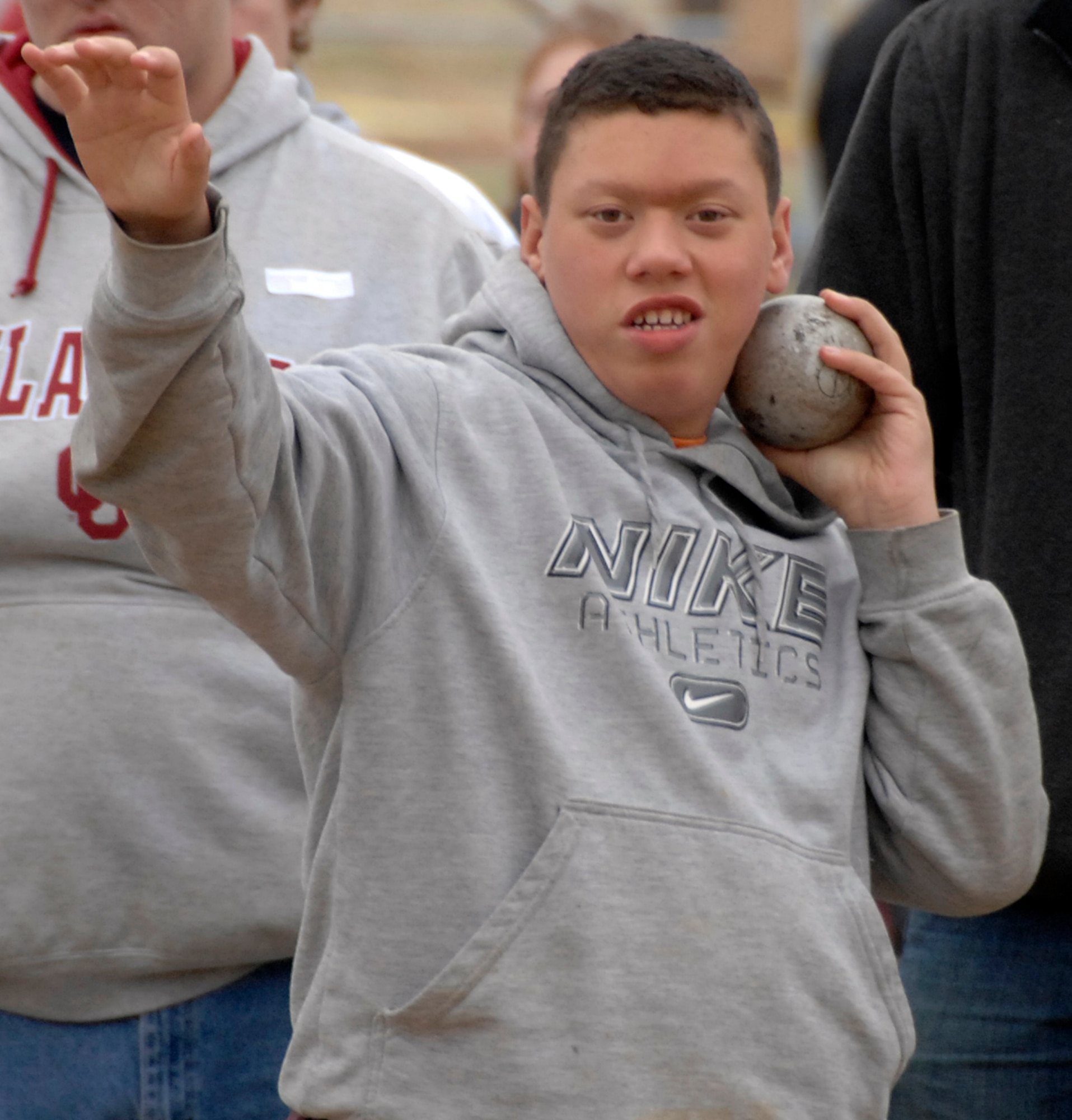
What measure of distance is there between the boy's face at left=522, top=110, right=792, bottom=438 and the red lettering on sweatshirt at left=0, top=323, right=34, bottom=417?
0.87m

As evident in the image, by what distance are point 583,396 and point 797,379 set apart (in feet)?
0.96

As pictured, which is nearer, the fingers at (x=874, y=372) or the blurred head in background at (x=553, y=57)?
the fingers at (x=874, y=372)

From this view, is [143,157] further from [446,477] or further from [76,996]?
[76,996]

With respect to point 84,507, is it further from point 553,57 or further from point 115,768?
point 553,57

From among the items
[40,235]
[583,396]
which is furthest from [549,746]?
[40,235]

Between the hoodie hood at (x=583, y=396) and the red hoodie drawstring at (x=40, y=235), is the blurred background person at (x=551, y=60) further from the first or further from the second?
the hoodie hood at (x=583, y=396)

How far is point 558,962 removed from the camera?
200 centimetres

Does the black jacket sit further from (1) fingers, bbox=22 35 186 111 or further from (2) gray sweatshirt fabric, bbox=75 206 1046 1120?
(1) fingers, bbox=22 35 186 111

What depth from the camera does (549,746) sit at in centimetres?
204

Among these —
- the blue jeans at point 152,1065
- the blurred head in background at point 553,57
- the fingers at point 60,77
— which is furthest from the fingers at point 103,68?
the blurred head in background at point 553,57

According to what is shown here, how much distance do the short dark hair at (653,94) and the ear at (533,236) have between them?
0.02 meters

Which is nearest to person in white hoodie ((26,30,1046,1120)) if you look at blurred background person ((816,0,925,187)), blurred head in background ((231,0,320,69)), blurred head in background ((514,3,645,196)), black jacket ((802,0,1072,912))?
black jacket ((802,0,1072,912))

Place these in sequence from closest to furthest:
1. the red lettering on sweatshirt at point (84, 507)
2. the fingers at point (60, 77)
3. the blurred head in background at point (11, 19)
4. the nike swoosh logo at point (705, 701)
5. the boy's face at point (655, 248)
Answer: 1. the fingers at point (60, 77)
2. the nike swoosh logo at point (705, 701)
3. the boy's face at point (655, 248)
4. the red lettering on sweatshirt at point (84, 507)
5. the blurred head in background at point (11, 19)

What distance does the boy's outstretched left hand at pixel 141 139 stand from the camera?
5.55 feet
